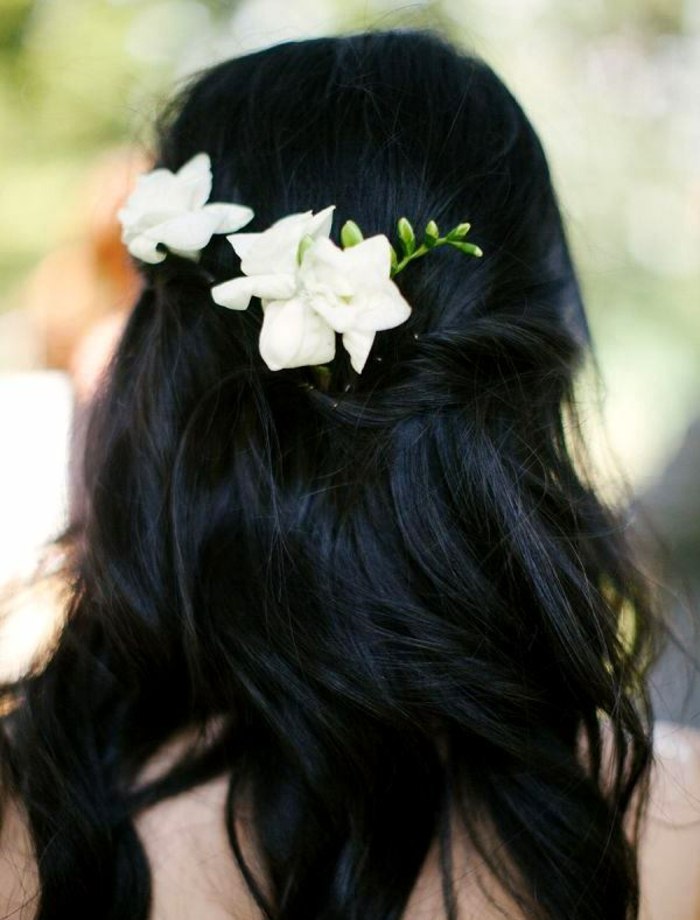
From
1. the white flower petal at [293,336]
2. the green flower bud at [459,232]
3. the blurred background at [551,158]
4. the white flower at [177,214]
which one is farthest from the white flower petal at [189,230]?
the blurred background at [551,158]

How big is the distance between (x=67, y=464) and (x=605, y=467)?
82 centimetres

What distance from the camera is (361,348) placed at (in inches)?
32.9

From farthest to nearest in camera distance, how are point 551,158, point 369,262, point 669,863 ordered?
point 551,158
point 669,863
point 369,262

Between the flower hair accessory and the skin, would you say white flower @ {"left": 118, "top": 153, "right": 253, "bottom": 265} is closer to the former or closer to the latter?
→ the flower hair accessory

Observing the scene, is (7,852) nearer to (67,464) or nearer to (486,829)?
(486,829)

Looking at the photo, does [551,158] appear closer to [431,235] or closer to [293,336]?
[431,235]

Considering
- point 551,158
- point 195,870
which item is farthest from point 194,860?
point 551,158

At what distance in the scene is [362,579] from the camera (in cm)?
92

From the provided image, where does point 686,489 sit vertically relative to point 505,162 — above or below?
below

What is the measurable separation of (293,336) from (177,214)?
22cm

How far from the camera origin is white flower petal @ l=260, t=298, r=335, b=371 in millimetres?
843

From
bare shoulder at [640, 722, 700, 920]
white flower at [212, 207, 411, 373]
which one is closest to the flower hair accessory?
white flower at [212, 207, 411, 373]

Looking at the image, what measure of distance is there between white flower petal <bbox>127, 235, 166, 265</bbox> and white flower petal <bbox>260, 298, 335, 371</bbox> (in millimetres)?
177

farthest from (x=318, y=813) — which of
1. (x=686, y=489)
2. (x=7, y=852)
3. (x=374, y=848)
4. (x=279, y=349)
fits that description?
(x=686, y=489)
